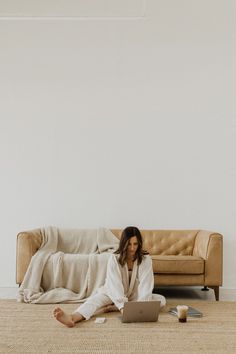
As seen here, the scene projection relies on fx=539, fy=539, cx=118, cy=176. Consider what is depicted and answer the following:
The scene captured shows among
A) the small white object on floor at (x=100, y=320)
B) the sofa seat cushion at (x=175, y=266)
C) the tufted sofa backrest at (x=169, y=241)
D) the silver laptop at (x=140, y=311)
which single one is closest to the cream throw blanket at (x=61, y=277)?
the sofa seat cushion at (x=175, y=266)

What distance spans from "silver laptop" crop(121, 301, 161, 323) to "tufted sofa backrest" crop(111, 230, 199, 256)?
6.90 ft

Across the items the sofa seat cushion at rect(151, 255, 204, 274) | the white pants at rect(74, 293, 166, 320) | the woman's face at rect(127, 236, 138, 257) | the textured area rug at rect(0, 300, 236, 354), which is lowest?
the textured area rug at rect(0, 300, 236, 354)

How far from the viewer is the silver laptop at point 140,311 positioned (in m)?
3.98

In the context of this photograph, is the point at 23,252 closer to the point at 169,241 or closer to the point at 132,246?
the point at 132,246

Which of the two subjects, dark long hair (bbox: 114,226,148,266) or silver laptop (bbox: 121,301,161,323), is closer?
silver laptop (bbox: 121,301,161,323)

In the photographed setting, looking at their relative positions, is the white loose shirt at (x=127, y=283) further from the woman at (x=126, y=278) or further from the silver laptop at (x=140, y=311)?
the silver laptop at (x=140, y=311)

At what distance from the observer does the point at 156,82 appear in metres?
6.70

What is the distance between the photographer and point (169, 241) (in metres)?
6.20

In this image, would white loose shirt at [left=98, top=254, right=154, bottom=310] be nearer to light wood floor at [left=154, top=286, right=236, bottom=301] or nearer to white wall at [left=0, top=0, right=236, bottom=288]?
light wood floor at [left=154, top=286, right=236, bottom=301]

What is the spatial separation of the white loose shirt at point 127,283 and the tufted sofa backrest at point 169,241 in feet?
5.30

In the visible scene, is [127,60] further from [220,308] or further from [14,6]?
[220,308]

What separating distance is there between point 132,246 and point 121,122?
2.59 m

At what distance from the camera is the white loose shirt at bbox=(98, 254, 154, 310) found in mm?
4340

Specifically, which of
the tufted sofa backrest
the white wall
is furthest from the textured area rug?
the white wall
